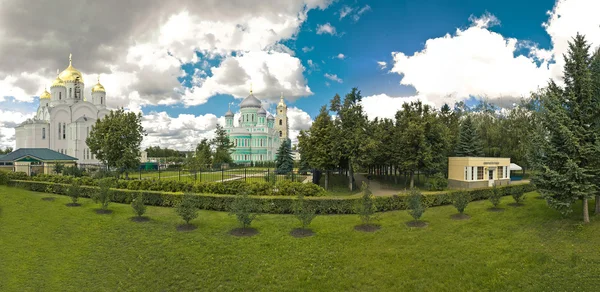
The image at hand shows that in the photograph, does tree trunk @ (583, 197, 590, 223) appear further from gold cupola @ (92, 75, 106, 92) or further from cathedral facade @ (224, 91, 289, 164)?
gold cupola @ (92, 75, 106, 92)

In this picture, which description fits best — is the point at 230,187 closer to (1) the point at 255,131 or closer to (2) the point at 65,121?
(2) the point at 65,121

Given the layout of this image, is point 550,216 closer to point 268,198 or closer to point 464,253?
point 464,253

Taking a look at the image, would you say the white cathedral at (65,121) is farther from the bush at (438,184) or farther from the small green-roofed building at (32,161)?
the bush at (438,184)

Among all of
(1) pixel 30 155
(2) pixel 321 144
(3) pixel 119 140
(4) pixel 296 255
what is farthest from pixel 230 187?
(1) pixel 30 155

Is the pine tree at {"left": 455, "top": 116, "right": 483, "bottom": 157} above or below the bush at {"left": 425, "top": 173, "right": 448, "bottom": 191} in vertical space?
above

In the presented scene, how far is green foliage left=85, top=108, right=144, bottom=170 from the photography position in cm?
2745

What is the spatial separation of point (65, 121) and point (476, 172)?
61039 mm

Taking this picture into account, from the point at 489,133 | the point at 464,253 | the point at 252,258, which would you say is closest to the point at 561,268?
the point at 464,253

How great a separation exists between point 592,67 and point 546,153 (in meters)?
3.94

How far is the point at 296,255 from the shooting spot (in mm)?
10258

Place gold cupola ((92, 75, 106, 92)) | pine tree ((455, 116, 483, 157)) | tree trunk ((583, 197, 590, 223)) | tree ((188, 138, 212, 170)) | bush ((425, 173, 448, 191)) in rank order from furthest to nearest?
gold cupola ((92, 75, 106, 92))
tree ((188, 138, 212, 170))
pine tree ((455, 116, 483, 157))
bush ((425, 173, 448, 191))
tree trunk ((583, 197, 590, 223))

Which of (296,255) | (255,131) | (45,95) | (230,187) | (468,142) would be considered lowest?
(296,255)

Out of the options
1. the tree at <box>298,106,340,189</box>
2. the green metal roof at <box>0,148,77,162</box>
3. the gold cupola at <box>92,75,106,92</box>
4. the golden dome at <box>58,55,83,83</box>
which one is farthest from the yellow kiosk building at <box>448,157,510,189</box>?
the golden dome at <box>58,55,83,83</box>

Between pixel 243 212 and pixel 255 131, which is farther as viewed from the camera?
pixel 255 131
